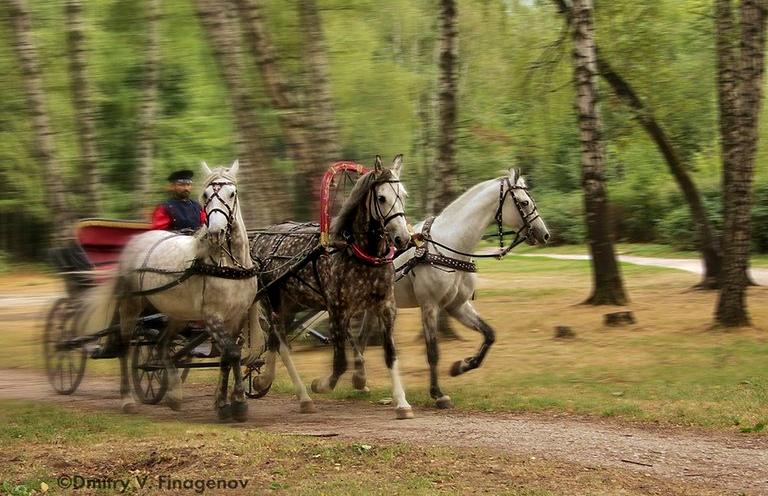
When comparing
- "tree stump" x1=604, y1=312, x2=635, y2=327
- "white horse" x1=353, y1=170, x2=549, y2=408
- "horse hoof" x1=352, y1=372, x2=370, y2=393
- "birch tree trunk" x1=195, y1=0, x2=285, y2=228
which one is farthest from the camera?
"tree stump" x1=604, y1=312, x2=635, y2=327

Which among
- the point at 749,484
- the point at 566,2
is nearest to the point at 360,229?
the point at 749,484

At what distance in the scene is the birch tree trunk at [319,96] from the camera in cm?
1558

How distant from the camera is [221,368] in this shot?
1011 centimetres

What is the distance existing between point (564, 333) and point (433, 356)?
5.25 meters

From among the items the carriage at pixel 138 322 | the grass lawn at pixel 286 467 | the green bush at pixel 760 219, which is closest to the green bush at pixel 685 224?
the green bush at pixel 760 219

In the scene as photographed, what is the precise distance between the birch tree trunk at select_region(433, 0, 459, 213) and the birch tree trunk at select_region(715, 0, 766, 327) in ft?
14.2

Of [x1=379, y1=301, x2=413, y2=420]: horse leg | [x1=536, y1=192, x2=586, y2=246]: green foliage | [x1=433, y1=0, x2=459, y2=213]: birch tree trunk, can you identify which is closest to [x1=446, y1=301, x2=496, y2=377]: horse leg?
[x1=379, y1=301, x2=413, y2=420]: horse leg

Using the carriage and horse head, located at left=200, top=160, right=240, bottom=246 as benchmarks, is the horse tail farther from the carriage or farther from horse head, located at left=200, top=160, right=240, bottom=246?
horse head, located at left=200, top=160, right=240, bottom=246

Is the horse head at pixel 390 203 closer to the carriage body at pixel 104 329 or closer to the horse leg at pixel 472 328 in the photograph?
the horse leg at pixel 472 328

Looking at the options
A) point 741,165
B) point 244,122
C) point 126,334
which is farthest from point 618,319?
point 126,334

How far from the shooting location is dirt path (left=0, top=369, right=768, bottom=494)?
8172 millimetres

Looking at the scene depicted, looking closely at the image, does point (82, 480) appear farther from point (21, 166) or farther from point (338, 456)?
point (21, 166)

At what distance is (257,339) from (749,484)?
516cm

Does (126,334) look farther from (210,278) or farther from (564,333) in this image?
(564,333)
